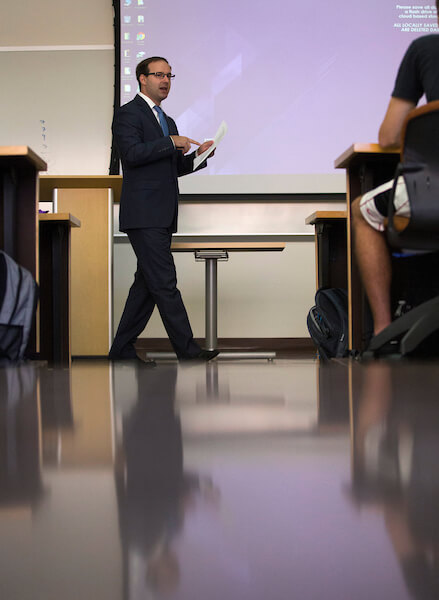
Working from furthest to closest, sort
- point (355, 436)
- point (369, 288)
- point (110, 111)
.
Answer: point (110, 111)
point (369, 288)
point (355, 436)

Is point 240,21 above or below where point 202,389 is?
above

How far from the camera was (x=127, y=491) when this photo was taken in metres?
0.36

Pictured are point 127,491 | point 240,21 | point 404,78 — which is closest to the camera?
point 127,491

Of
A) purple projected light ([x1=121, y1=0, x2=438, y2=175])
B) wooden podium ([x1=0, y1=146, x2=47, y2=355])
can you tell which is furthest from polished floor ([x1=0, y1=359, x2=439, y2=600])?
purple projected light ([x1=121, y1=0, x2=438, y2=175])

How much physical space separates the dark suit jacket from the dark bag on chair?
743 millimetres

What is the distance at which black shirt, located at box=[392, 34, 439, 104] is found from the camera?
5.56 feet

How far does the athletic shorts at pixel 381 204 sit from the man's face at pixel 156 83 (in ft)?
4.03

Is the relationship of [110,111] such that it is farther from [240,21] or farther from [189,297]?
[189,297]

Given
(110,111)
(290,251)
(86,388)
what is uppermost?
(110,111)

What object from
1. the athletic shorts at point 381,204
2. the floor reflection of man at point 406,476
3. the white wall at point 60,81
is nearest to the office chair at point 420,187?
the athletic shorts at point 381,204

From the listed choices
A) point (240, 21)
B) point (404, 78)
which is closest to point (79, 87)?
point (240, 21)

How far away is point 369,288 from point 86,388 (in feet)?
3.54

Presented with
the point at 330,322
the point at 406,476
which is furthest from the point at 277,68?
the point at 406,476

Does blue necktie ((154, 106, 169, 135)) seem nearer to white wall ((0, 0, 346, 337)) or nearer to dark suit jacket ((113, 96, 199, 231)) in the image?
dark suit jacket ((113, 96, 199, 231))
